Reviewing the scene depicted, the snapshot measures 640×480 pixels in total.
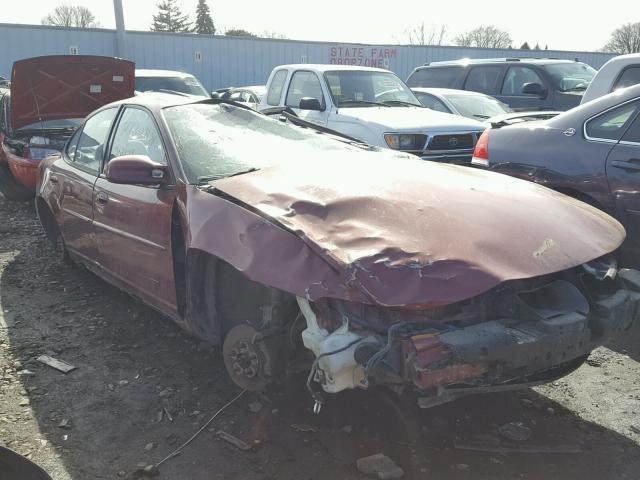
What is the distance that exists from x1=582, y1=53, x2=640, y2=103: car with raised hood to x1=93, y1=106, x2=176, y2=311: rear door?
14.2ft

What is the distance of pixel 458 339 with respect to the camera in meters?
2.32

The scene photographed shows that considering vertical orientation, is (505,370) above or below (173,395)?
above

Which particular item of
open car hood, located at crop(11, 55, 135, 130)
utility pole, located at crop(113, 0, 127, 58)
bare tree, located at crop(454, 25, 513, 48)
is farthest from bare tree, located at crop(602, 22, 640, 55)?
open car hood, located at crop(11, 55, 135, 130)

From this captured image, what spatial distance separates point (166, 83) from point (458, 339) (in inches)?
425

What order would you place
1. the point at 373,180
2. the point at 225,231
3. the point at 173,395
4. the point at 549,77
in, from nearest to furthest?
the point at 225,231 → the point at 373,180 → the point at 173,395 → the point at 549,77

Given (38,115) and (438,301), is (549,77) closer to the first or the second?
(38,115)

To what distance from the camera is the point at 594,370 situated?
3.60m

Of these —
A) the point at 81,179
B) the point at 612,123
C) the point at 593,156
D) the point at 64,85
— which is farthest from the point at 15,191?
the point at 612,123

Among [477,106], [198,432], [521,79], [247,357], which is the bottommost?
[198,432]

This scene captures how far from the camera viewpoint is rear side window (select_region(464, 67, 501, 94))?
10.7m

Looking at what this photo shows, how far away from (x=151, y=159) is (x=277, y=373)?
1654 mm

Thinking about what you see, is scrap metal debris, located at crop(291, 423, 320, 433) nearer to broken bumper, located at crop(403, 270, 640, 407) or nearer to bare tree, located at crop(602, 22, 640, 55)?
broken bumper, located at crop(403, 270, 640, 407)

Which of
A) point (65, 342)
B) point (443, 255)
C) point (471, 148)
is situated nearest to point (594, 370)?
point (443, 255)

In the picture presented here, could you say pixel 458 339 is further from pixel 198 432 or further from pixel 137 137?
pixel 137 137
